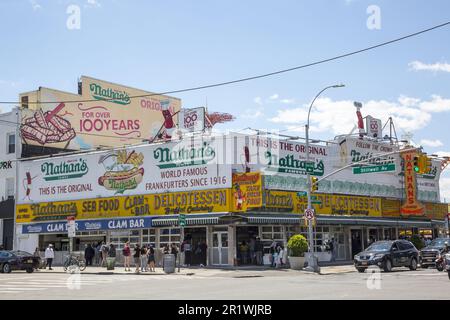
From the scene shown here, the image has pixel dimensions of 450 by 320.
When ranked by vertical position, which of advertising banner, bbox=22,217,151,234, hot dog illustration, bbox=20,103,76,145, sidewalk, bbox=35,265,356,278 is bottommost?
sidewalk, bbox=35,265,356,278

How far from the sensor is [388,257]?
3144 cm

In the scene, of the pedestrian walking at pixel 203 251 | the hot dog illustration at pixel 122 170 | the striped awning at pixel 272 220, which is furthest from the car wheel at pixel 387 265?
the hot dog illustration at pixel 122 170

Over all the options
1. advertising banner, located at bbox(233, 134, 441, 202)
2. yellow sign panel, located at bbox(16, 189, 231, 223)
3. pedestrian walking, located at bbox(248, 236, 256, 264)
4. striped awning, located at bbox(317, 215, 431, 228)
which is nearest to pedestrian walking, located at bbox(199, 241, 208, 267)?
yellow sign panel, located at bbox(16, 189, 231, 223)

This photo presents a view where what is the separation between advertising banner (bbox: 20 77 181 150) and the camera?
52.5 m

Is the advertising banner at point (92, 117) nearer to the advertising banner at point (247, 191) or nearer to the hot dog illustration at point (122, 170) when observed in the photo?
the hot dog illustration at point (122, 170)

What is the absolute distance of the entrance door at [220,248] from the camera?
Answer: 125 feet

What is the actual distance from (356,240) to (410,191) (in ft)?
25.9

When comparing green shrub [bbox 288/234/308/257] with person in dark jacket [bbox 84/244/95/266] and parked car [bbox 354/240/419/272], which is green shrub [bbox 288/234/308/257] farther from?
person in dark jacket [bbox 84/244/95/266]

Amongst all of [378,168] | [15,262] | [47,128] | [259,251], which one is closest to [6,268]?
[15,262]

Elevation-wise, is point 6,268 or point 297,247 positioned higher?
point 297,247

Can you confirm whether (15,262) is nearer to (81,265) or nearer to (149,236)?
(81,265)

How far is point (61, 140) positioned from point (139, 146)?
14785 millimetres

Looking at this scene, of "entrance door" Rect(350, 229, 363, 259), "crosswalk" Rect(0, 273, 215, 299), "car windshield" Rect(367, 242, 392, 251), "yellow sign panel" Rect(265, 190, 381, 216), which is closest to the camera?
"crosswalk" Rect(0, 273, 215, 299)

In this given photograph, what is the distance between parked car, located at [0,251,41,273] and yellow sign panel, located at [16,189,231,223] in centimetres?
813
